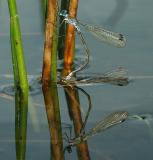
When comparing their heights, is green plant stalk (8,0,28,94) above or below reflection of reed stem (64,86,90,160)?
above

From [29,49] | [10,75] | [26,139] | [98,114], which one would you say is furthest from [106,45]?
[26,139]

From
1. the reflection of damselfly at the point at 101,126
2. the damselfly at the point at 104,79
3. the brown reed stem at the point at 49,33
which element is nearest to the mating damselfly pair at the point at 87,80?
the damselfly at the point at 104,79

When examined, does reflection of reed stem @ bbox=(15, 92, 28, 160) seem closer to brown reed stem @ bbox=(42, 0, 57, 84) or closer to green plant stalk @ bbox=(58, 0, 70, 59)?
brown reed stem @ bbox=(42, 0, 57, 84)

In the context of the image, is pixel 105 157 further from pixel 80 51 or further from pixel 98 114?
pixel 80 51

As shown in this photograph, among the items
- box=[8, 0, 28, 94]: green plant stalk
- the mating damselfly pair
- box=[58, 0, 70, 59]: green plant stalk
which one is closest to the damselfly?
the mating damselfly pair

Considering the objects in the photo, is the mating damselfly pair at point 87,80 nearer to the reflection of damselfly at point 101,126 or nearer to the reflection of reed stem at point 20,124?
the reflection of reed stem at point 20,124

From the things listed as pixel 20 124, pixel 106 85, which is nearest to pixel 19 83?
pixel 20 124
